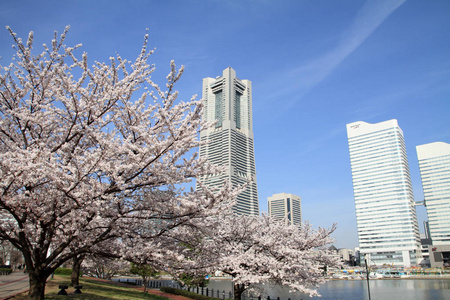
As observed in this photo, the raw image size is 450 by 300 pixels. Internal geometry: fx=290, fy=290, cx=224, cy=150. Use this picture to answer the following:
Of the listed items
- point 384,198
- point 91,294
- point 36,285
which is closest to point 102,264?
point 91,294

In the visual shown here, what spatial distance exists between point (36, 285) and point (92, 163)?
4700 mm

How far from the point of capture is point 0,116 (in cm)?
943

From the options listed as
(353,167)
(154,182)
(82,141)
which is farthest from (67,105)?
(353,167)

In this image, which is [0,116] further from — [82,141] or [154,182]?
[154,182]

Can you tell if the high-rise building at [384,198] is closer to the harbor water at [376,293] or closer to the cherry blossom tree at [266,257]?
the harbor water at [376,293]

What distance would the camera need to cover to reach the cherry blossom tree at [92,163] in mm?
7562

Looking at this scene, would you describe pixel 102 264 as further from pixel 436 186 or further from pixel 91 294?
pixel 436 186

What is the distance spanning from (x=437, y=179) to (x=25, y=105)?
7662 inches

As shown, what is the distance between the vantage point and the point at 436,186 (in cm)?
15800

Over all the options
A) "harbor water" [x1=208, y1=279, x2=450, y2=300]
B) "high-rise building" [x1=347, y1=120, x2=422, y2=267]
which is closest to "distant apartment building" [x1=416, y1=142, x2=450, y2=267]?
"high-rise building" [x1=347, y1=120, x2=422, y2=267]

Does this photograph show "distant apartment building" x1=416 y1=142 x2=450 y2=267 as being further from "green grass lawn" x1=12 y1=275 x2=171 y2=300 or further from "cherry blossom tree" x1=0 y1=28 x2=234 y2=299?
"cherry blossom tree" x1=0 y1=28 x2=234 y2=299

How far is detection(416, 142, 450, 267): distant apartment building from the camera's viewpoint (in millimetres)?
152250

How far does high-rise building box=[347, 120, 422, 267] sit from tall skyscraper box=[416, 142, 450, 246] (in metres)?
7.99

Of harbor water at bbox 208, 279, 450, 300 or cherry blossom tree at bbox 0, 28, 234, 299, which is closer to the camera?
cherry blossom tree at bbox 0, 28, 234, 299
